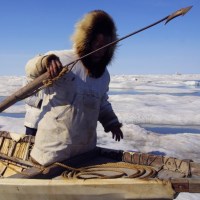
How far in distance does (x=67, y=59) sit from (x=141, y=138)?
16.1 feet

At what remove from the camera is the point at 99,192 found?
2182 millimetres

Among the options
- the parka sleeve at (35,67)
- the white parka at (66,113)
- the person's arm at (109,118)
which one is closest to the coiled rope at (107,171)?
the white parka at (66,113)

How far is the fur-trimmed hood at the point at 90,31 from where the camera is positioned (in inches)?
104

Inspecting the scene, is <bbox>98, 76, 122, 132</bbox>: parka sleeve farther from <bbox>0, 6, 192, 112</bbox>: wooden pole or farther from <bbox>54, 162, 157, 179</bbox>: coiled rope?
<bbox>0, 6, 192, 112</bbox>: wooden pole

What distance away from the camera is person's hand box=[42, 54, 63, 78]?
2.41 metres

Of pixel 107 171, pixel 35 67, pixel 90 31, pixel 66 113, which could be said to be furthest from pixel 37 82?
pixel 107 171

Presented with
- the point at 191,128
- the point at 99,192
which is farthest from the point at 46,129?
the point at 191,128

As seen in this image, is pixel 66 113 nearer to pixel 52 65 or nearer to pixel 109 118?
pixel 52 65

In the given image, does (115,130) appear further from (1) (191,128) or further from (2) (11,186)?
(1) (191,128)

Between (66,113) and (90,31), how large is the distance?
2.20ft

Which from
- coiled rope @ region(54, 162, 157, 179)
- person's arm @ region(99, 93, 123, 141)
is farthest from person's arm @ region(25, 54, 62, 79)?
person's arm @ region(99, 93, 123, 141)

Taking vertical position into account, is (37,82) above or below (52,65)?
below

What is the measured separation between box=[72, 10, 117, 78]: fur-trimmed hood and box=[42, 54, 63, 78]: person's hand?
0.32 meters

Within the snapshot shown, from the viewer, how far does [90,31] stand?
263 cm
